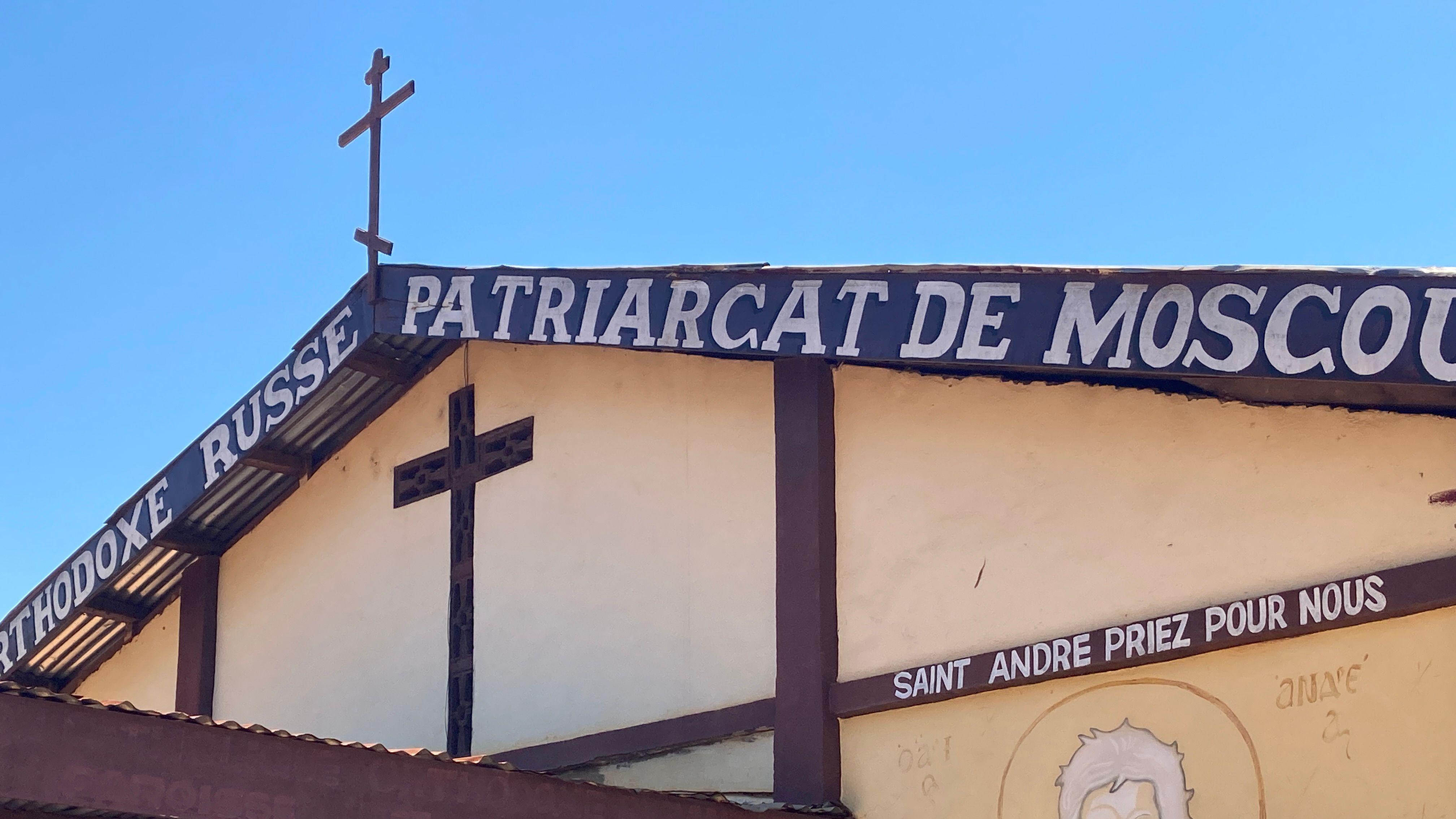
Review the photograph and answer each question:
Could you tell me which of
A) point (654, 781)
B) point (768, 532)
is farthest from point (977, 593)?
point (654, 781)

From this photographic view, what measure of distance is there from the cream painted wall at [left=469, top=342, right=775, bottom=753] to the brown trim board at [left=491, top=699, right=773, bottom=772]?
0.07m

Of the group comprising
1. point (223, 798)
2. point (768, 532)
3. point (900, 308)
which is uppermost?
point (900, 308)

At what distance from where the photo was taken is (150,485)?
11242 millimetres

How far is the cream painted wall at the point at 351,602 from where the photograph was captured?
1095 cm

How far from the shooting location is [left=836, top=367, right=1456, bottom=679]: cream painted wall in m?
7.16

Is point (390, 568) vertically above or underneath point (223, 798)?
above

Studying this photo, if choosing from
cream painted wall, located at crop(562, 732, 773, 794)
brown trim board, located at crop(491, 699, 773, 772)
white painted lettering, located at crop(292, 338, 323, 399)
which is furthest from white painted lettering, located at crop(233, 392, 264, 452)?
cream painted wall, located at crop(562, 732, 773, 794)

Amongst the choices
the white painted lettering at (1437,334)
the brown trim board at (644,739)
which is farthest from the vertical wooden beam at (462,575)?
the white painted lettering at (1437,334)

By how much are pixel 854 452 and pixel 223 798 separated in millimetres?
3950

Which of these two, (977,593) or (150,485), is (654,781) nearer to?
(977,593)

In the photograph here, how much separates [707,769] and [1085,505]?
8.47 ft

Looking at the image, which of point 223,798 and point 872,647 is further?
point 872,647

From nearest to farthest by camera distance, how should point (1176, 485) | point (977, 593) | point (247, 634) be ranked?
point (1176, 485)
point (977, 593)
point (247, 634)

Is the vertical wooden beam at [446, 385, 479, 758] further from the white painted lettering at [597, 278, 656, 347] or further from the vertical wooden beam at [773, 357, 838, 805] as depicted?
the vertical wooden beam at [773, 357, 838, 805]
